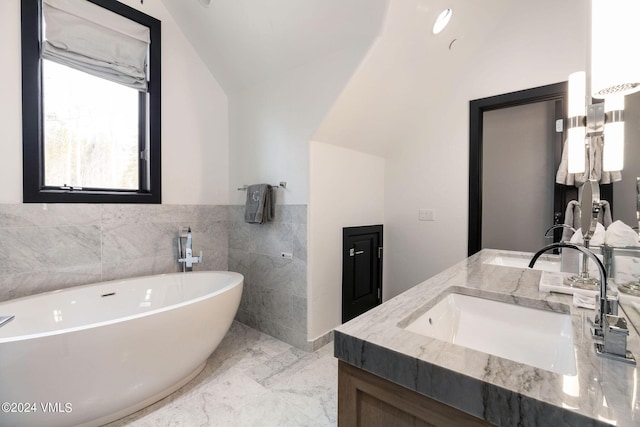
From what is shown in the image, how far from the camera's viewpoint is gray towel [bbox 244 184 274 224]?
2.44 metres

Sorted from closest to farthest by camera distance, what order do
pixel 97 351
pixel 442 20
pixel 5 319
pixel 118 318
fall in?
pixel 97 351
pixel 5 319
pixel 118 318
pixel 442 20

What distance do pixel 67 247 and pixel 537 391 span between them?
8.70ft

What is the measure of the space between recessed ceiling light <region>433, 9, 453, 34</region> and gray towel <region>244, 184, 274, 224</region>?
1752mm

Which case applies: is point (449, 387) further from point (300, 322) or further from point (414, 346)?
point (300, 322)

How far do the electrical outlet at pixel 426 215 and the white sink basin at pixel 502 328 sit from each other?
71.7 inches

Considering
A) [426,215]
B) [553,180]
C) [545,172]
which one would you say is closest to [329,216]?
[426,215]

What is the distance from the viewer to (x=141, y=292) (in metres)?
2.21

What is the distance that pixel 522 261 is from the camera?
187 centimetres

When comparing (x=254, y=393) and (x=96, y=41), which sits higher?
(x=96, y=41)

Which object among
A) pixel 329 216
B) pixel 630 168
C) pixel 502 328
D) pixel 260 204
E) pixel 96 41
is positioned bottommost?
pixel 502 328

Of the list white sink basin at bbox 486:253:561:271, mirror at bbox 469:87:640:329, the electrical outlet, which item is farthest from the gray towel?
mirror at bbox 469:87:640:329

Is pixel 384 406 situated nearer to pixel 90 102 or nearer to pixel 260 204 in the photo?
pixel 260 204

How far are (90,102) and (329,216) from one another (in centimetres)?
211

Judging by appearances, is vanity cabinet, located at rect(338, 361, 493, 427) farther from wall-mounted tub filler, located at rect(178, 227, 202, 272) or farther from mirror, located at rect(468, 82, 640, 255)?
wall-mounted tub filler, located at rect(178, 227, 202, 272)
